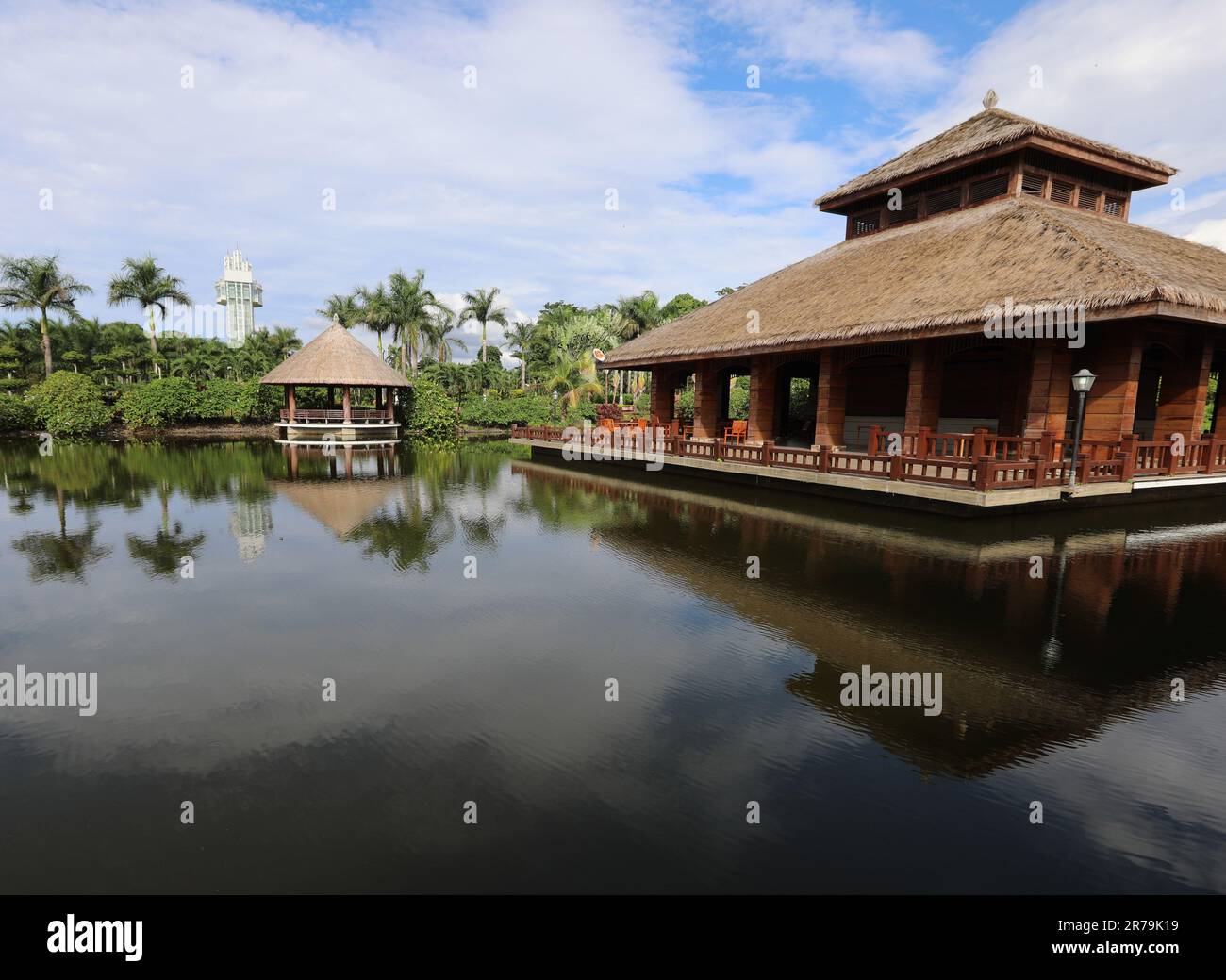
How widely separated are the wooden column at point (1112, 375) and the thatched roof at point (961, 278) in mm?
1370

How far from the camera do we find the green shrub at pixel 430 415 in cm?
3788

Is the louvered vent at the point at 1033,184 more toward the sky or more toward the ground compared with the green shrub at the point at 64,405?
more toward the sky

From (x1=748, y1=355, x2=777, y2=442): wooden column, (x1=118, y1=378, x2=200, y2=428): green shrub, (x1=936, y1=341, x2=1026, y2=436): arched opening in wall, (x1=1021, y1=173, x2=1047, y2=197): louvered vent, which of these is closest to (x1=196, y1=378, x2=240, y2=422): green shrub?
(x1=118, y1=378, x2=200, y2=428): green shrub

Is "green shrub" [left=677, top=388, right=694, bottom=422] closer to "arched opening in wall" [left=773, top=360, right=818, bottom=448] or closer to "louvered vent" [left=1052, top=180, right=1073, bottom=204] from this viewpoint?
"arched opening in wall" [left=773, top=360, right=818, bottom=448]

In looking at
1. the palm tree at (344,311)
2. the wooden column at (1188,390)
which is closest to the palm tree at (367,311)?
the palm tree at (344,311)

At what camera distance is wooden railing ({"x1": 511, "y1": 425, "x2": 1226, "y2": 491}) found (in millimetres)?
12398

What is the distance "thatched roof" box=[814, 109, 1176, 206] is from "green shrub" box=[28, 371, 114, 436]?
37.1 m

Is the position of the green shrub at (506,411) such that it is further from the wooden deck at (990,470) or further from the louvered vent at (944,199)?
the wooden deck at (990,470)

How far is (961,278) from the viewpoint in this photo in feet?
50.0

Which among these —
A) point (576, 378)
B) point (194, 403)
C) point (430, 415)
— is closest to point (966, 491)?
point (576, 378)

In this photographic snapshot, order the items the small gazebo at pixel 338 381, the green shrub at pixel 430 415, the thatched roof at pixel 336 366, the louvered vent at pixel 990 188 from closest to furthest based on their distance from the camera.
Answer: the louvered vent at pixel 990 188, the thatched roof at pixel 336 366, the small gazebo at pixel 338 381, the green shrub at pixel 430 415

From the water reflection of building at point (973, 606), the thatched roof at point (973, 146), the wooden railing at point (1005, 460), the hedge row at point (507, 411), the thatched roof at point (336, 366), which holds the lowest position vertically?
the water reflection of building at point (973, 606)
